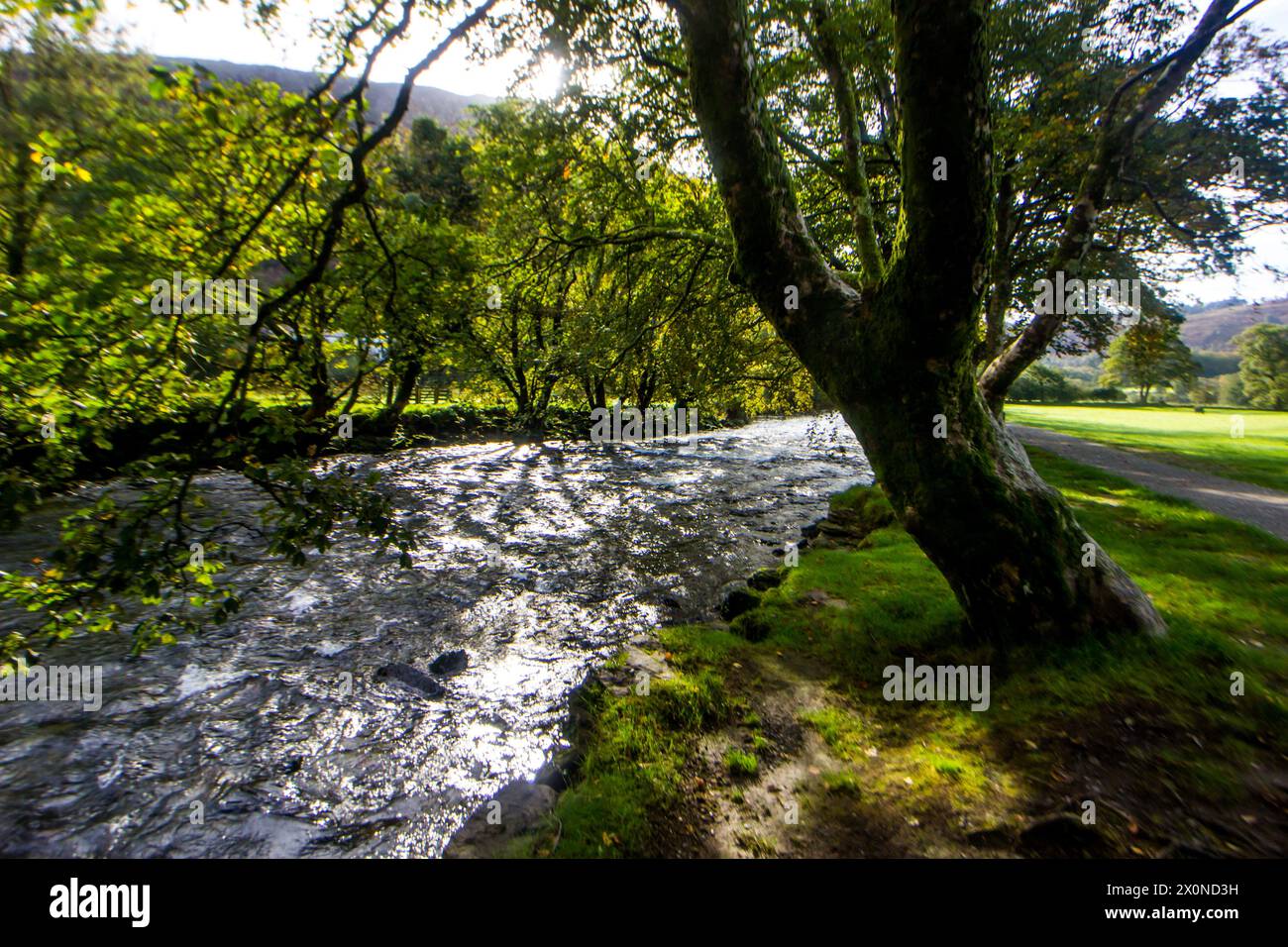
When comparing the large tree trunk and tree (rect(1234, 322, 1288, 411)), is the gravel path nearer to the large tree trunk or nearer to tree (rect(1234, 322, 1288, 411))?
the large tree trunk

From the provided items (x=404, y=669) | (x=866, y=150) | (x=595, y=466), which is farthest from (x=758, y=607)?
(x=595, y=466)

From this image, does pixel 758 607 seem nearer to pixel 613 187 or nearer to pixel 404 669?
pixel 404 669

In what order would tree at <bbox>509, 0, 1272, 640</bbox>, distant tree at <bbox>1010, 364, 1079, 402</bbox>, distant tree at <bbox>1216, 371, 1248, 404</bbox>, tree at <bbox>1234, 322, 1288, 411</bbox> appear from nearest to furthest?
tree at <bbox>509, 0, 1272, 640</bbox>
tree at <bbox>1234, 322, 1288, 411</bbox>
distant tree at <bbox>1010, 364, 1079, 402</bbox>
distant tree at <bbox>1216, 371, 1248, 404</bbox>

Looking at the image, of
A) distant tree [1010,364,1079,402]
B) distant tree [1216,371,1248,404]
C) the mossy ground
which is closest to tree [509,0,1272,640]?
the mossy ground

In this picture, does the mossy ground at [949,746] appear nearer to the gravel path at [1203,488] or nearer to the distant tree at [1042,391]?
the gravel path at [1203,488]

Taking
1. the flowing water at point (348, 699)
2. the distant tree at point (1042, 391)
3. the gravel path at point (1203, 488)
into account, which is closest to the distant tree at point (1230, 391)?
the distant tree at point (1042, 391)

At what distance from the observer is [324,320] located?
471 cm

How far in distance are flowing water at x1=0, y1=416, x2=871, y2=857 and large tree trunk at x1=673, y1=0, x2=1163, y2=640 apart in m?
4.39

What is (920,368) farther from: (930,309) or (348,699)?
(348,699)

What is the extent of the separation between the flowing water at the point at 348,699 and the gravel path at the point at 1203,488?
8.38 meters

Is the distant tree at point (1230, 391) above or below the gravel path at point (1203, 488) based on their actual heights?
above

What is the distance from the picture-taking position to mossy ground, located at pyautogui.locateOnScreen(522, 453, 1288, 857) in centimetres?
325

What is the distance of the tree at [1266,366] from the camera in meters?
64.4

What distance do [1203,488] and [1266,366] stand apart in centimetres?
8630
